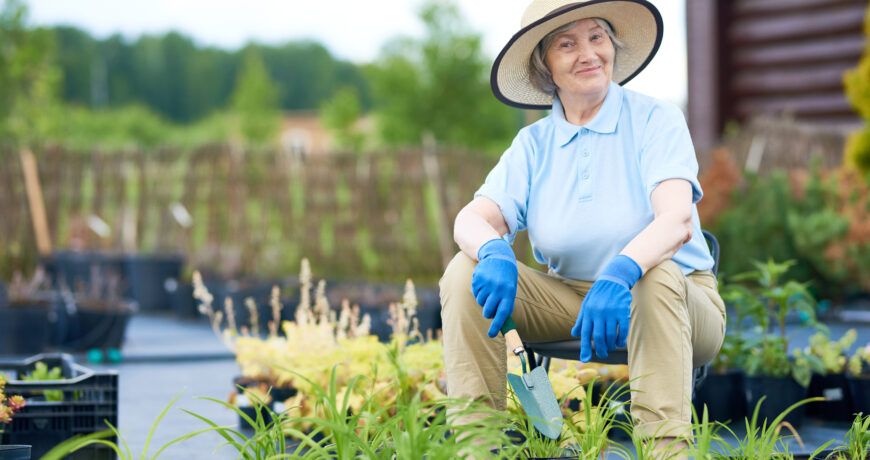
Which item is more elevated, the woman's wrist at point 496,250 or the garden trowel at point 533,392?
the woman's wrist at point 496,250

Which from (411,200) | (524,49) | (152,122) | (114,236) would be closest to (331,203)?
(411,200)

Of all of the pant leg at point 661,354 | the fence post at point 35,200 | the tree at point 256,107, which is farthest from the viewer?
the tree at point 256,107

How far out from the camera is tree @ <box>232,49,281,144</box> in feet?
144

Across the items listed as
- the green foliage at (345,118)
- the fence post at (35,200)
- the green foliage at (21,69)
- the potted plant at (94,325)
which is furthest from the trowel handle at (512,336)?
the green foliage at (345,118)

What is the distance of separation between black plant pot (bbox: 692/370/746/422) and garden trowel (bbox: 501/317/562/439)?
3.78 ft

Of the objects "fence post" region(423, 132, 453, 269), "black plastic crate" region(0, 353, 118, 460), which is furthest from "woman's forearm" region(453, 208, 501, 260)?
"fence post" region(423, 132, 453, 269)

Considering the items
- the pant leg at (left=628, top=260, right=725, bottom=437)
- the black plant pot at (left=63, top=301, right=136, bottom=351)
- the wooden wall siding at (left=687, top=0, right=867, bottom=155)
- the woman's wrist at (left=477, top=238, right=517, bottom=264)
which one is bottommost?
the black plant pot at (left=63, top=301, right=136, bottom=351)

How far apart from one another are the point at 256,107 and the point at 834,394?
42565 millimetres

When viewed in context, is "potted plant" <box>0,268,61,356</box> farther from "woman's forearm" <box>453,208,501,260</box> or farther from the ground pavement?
"woman's forearm" <box>453,208,501,260</box>

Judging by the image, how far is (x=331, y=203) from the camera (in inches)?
336

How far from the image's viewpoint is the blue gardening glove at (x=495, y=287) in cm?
197

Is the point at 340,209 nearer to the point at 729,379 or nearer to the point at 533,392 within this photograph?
the point at 729,379

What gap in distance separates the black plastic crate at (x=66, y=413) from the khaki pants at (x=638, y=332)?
3.20 ft

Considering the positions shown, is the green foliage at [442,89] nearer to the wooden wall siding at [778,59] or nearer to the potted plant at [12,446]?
the wooden wall siding at [778,59]
